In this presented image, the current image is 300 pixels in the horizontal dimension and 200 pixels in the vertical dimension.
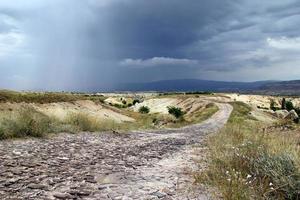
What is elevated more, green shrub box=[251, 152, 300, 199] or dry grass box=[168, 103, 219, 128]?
green shrub box=[251, 152, 300, 199]

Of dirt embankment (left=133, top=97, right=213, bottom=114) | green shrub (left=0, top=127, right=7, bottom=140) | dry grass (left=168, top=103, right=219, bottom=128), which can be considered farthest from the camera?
dirt embankment (left=133, top=97, right=213, bottom=114)

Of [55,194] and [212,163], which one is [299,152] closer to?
[212,163]

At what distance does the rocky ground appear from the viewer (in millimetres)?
9289

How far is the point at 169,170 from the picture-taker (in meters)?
12.6

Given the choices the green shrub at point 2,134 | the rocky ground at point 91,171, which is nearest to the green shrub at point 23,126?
the green shrub at point 2,134

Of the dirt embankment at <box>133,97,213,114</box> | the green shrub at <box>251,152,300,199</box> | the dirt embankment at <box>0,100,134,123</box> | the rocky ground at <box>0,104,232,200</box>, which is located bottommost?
the dirt embankment at <box>133,97,213,114</box>

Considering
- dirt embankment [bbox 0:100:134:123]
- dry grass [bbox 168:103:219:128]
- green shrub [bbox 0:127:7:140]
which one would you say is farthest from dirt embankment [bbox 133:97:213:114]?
green shrub [bbox 0:127:7:140]

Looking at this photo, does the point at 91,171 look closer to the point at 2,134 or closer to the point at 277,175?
the point at 277,175

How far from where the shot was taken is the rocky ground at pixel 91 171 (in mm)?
9289

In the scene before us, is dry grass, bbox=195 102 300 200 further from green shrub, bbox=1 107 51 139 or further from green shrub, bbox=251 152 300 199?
green shrub, bbox=1 107 51 139

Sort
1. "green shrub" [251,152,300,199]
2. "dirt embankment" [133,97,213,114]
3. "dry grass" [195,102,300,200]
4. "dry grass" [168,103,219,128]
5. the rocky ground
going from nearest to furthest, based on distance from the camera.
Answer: "dry grass" [195,102,300,200] < "green shrub" [251,152,300,199] < the rocky ground < "dry grass" [168,103,219,128] < "dirt embankment" [133,97,213,114]

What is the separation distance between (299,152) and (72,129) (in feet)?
46.1

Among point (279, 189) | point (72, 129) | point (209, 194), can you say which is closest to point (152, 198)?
point (209, 194)

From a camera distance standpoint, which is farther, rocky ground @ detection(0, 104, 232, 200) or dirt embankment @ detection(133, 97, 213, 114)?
dirt embankment @ detection(133, 97, 213, 114)
